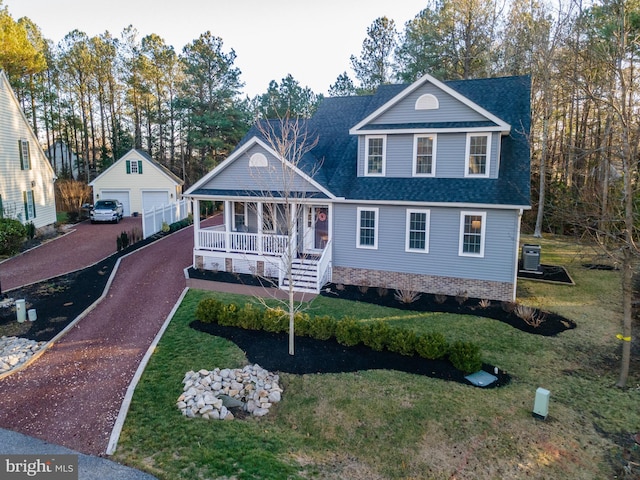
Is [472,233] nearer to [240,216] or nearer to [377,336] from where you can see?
[377,336]

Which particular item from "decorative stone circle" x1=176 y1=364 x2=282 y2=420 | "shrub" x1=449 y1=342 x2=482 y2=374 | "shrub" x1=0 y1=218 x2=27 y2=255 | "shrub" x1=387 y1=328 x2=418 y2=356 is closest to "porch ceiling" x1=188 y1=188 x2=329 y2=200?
"shrub" x1=387 y1=328 x2=418 y2=356

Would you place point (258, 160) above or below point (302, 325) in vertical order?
above

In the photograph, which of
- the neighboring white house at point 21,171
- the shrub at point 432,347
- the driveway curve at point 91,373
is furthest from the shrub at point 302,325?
the neighboring white house at point 21,171

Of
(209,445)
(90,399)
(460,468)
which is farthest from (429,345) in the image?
(90,399)

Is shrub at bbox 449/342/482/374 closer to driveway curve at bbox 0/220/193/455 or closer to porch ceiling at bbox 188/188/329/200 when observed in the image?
driveway curve at bbox 0/220/193/455

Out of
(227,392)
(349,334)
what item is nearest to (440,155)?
(349,334)

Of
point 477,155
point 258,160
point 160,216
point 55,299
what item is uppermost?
point 477,155

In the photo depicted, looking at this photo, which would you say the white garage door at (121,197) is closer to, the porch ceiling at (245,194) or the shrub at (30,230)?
the shrub at (30,230)
